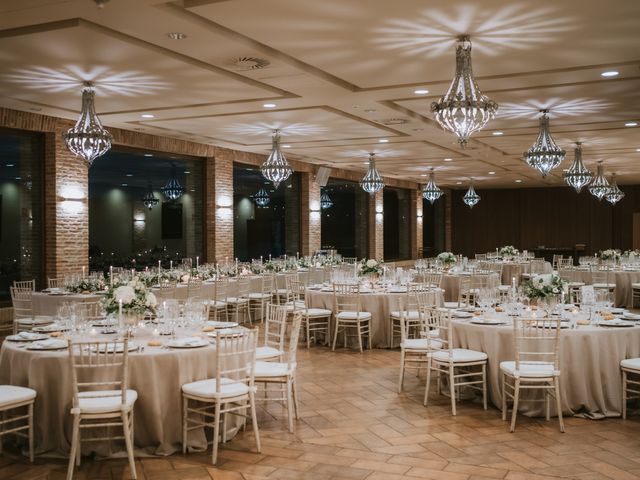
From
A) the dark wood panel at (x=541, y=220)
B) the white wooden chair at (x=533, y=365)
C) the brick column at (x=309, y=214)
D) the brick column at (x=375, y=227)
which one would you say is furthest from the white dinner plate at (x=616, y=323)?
the dark wood panel at (x=541, y=220)

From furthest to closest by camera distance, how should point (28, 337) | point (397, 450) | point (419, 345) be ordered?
point (419, 345) → point (28, 337) → point (397, 450)

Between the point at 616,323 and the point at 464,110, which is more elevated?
the point at 464,110

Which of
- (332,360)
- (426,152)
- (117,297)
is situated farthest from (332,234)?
(117,297)

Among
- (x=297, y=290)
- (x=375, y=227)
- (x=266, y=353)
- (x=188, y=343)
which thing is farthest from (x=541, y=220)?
(x=188, y=343)

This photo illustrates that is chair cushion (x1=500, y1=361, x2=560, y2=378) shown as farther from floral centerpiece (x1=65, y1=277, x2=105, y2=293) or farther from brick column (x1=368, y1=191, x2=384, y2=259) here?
brick column (x1=368, y1=191, x2=384, y2=259)

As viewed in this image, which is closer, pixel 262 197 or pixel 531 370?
pixel 531 370

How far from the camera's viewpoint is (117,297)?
582 cm

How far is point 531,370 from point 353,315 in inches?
150

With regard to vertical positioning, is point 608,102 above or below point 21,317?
above

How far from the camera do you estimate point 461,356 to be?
20.8ft

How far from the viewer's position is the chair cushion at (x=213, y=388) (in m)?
5.03

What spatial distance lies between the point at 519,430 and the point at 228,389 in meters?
2.53

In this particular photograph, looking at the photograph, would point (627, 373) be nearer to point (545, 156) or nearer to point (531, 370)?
point (531, 370)

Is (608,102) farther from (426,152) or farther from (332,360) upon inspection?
(426,152)
